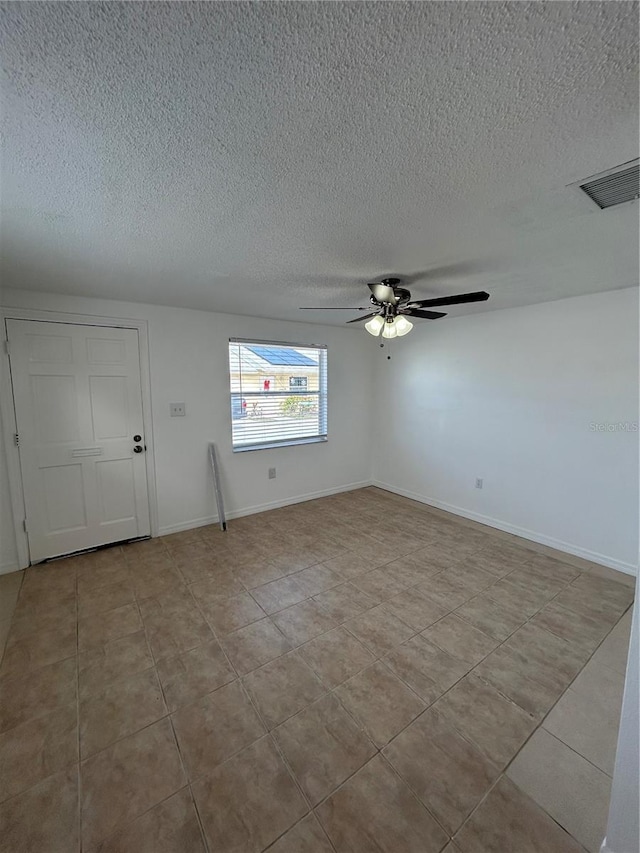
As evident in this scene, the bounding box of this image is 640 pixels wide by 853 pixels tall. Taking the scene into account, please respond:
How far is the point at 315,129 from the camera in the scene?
103cm

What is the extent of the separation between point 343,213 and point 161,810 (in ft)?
8.08

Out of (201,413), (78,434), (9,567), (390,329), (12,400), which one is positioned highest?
(390,329)

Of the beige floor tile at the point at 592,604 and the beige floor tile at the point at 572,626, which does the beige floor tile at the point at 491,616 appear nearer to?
the beige floor tile at the point at 572,626

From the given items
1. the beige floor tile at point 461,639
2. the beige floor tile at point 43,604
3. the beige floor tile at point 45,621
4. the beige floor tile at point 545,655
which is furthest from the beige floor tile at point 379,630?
the beige floor tile at point 43,604

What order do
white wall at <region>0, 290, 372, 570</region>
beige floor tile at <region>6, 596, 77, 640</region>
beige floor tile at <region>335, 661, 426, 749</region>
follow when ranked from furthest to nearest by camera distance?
1. white wall at <region>0, 290, 372, 570</region>
2. beige floor tile at <region>6, 596, 77, 640</region>
3. beige floor tile at <region>335, 661, 426, 749</region>

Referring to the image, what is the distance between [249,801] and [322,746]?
0.33 meters

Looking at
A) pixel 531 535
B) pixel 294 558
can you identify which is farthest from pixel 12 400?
pixel 531 535

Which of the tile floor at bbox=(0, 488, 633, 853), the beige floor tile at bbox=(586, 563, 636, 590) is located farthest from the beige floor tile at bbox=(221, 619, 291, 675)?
the beige floor tile at bbox=(586, 563, 636, 590)

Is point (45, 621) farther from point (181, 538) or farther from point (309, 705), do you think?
point (309, 705)

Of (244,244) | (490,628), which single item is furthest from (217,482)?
(490,628)

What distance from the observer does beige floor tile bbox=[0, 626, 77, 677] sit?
1860 millimetres

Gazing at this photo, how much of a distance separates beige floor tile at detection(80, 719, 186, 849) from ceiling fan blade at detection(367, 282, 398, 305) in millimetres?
2640

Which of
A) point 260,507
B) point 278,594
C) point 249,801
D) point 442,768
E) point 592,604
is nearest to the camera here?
point 249,801

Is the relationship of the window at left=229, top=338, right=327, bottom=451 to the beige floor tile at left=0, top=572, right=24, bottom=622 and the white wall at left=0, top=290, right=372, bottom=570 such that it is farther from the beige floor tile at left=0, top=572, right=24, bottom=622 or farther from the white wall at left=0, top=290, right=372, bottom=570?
the beige floor tile at left=0, top=572, right=24, bottom=622
